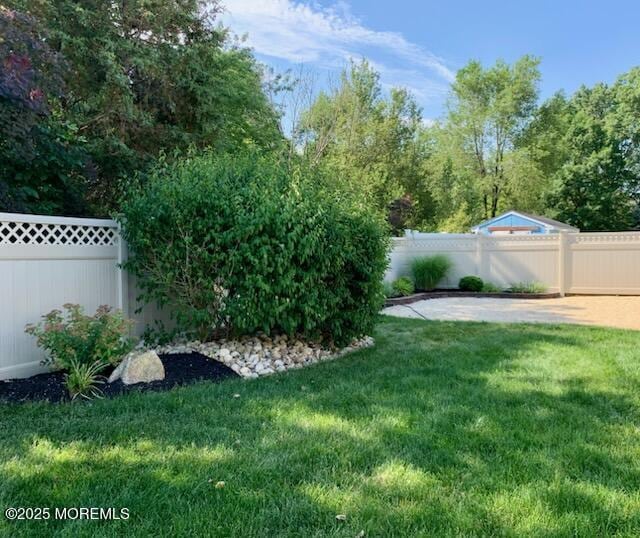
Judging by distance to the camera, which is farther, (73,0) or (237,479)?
(73,0)

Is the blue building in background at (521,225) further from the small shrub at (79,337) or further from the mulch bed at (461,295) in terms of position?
the small shrub at (79,337)

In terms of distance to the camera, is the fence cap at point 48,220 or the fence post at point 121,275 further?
the fence post at point 121,275

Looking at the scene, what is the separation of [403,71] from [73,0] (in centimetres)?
1595

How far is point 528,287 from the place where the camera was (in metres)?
11.6

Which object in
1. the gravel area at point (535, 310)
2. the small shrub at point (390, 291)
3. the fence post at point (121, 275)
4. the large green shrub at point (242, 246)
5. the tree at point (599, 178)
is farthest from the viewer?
the tree at point (599, 178)

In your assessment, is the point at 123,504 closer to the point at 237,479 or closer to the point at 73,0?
the point at 237,479

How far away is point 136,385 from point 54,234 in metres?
1.62

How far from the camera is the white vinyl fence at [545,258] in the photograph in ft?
36.1

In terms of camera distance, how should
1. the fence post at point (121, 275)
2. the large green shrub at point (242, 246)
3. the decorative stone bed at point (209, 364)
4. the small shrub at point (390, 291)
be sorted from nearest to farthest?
the decorative stone bed at point (209, 364) → the large green shrub at point (242, 246) → the fence post at point (121, 275) → the small shrub at point (390, 291)

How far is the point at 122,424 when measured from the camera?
2904 mm

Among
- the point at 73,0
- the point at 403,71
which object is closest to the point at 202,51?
the point at 73,0

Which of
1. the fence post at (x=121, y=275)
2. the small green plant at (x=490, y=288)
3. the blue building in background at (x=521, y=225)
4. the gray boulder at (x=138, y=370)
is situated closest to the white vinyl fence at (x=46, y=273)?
the fence post at (x=121, y=275)

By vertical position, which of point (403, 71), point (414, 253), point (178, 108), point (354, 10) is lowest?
point (414, 253)

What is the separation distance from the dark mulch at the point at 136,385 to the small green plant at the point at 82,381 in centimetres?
5
